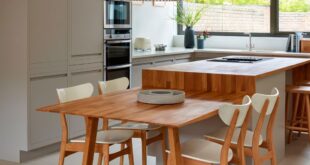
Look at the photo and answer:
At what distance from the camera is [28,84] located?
486 centimetres

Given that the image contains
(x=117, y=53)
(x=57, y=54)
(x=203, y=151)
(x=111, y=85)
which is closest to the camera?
(x=203, y=151)

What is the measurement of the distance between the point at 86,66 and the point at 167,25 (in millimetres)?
2854

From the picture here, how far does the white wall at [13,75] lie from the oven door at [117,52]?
4.17 ft

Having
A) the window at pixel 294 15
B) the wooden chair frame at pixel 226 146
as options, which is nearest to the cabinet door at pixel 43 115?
the wooden chair frame at pixel 226 146

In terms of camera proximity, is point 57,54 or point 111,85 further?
point 57,54

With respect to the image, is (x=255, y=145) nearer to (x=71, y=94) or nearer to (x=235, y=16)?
(x=71, y=94)

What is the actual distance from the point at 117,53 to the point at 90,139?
9.61ft

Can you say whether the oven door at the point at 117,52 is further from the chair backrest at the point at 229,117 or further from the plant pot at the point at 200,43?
the chair backrest at the point at 229,117

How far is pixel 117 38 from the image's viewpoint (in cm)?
609

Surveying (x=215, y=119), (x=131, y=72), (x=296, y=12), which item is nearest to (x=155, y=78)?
(x=215, y=119)

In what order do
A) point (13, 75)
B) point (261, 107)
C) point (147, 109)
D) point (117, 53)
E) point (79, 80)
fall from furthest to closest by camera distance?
point (117, 53) → point (79, 80) → point (13, 75) → point (261, 107) → point (147, 109)

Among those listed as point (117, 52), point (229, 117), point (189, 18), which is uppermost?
point (189, 18)

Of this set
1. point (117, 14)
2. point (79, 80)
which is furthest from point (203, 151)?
point (117, 14)

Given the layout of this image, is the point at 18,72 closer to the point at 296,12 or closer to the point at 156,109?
the point at 156,109
